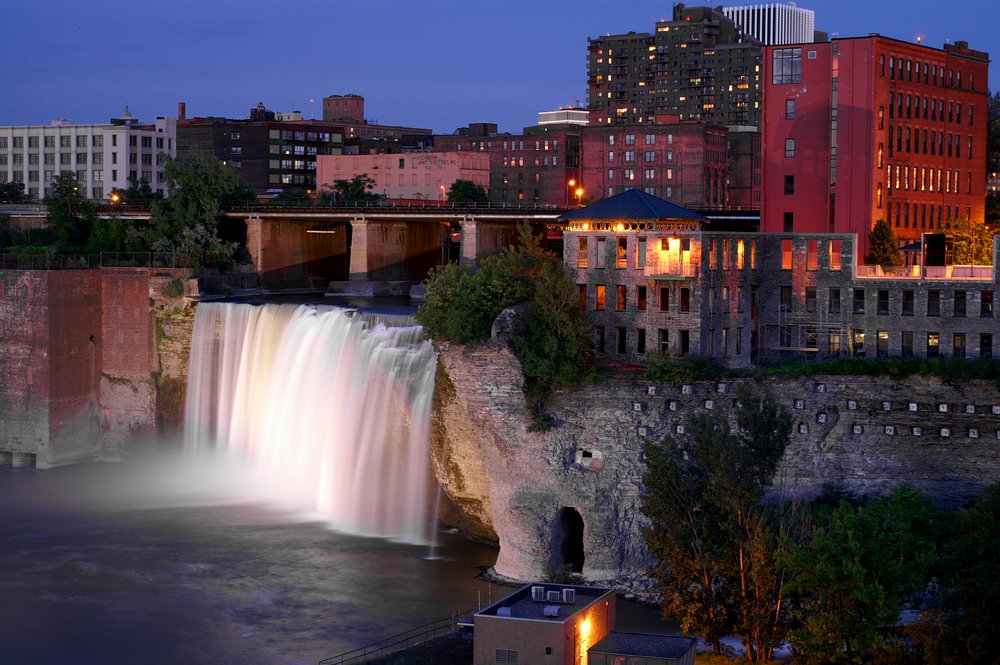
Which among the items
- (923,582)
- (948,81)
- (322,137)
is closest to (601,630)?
(923,582)

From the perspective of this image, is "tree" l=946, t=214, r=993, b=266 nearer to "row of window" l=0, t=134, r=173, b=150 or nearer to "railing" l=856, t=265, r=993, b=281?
"railing" l=856, t=265, r=993, b=281

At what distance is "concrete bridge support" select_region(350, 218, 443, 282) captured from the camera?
99.4 m

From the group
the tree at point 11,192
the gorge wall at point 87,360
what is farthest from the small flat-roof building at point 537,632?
the tree at point 11,192

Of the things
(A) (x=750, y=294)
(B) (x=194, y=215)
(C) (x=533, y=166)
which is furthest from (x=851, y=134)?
(C) (x=533, y=166)

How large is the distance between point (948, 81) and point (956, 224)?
34.1 feet

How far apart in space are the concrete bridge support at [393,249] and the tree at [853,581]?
203 ft

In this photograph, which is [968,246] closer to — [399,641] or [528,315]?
[528,315]

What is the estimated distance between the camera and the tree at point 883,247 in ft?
218

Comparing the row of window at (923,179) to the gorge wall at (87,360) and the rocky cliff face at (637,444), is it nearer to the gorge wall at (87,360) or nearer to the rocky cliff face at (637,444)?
the rocky cliff face at (637,444)

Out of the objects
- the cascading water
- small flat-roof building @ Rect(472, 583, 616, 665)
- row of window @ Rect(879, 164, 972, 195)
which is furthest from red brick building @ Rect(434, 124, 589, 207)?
small flat-roof building @ Rect(472, 583, 616, 665)

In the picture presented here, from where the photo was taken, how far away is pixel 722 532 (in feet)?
143

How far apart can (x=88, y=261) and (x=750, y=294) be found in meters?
42.8

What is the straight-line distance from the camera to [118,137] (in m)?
153

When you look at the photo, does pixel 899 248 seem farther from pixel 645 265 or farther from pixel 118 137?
pixel 118 137
